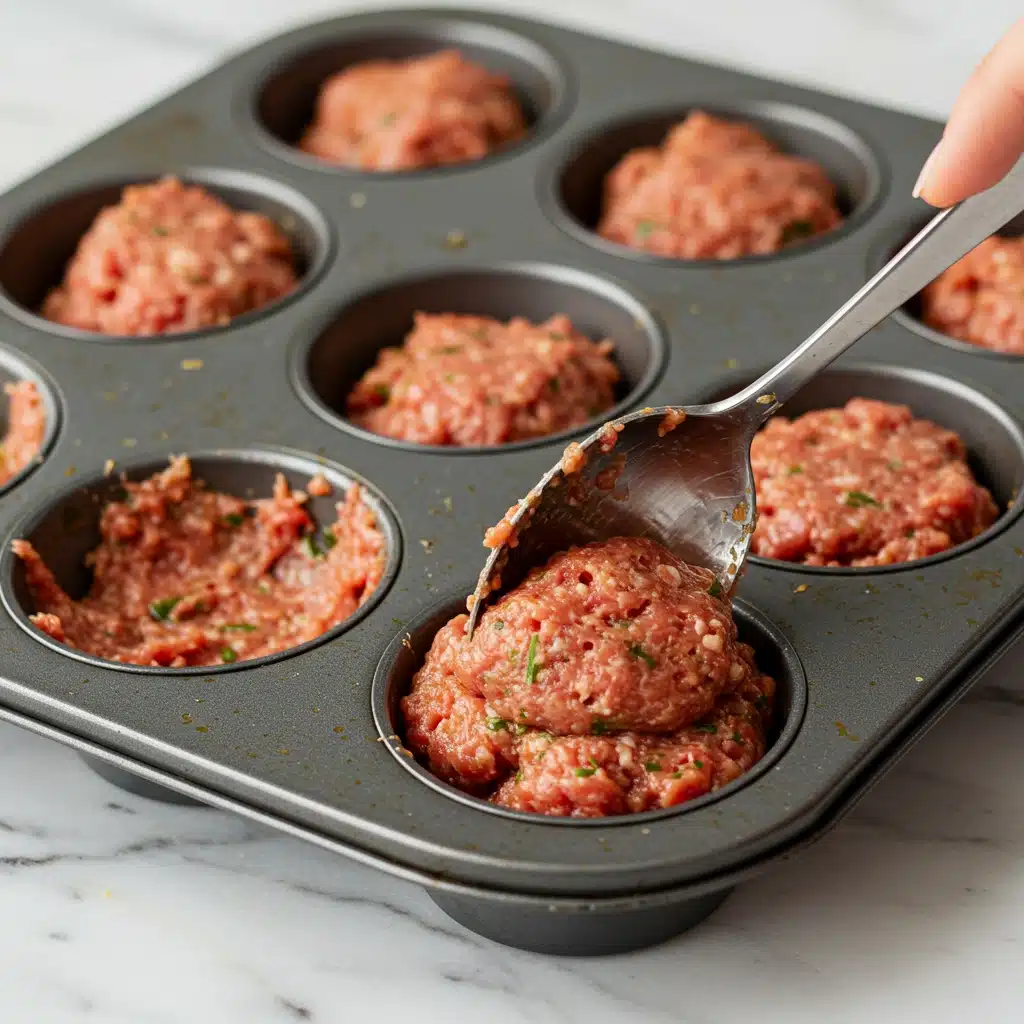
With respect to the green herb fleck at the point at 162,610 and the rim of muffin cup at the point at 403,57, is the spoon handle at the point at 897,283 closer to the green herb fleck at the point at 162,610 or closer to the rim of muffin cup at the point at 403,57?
the green herb fleck at the point at 162,610

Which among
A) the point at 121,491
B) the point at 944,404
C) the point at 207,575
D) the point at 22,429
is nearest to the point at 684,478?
the point at 944,404

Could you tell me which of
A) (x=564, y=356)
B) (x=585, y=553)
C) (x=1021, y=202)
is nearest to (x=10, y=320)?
(x=564, y=356)

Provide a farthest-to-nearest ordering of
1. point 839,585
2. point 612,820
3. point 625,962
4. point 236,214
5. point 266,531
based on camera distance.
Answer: point 236,214, point 266,531, point 839,585, point 625,962, point 612,820

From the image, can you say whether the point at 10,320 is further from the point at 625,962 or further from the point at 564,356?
the point at 625,962

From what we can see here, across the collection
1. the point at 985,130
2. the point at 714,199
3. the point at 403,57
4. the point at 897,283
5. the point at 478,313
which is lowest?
the point at 478,313

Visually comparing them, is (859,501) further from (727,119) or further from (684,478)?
(727,119)

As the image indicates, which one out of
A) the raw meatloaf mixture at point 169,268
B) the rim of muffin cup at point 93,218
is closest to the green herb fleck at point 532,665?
the raw meatloaf mixture at point 169,268

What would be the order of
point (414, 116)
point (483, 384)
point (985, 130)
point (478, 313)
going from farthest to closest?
point (414, 116) < point (478, 313) < point (483, 384) < point (985, 130)
